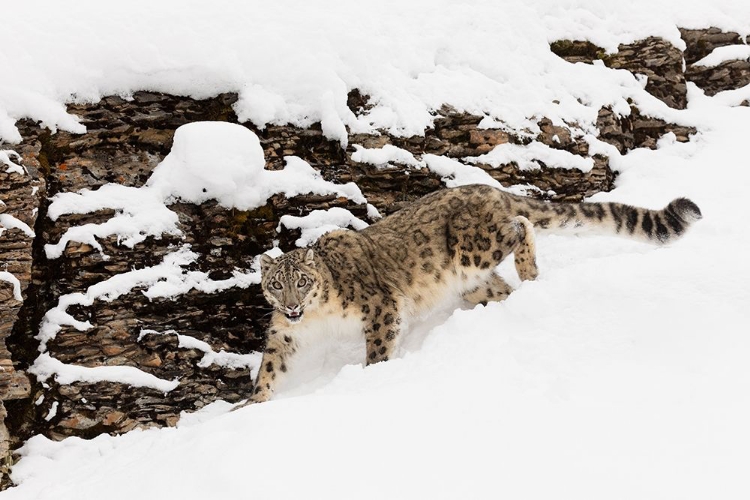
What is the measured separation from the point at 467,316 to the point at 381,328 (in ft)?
3.89

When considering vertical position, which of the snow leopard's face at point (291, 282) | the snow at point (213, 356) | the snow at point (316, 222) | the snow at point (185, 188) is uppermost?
the snow at point (185, 188)

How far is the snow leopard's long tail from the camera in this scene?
25.0 feet

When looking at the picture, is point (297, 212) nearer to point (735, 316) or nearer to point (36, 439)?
point (36, 439)

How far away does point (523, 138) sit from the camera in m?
10.1

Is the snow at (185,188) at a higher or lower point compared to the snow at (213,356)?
higher

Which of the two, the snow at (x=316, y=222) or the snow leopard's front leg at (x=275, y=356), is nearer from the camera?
the snow leopard's front leg at (x=275, y=356)

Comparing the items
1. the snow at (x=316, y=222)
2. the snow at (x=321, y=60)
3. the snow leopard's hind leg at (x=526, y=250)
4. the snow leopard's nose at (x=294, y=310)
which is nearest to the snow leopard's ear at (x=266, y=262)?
the snow leopard's nose at (x=294, y=310)

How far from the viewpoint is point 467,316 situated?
6461 mm

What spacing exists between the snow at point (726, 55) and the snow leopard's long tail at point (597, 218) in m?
7.33

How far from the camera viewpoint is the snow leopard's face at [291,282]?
7082mm

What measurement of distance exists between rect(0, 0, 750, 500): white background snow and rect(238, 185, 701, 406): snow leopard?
42cm

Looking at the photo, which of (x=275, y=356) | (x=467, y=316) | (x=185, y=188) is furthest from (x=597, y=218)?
(x=185, y=188)

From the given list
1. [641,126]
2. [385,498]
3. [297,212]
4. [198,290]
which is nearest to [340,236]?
[297,212]

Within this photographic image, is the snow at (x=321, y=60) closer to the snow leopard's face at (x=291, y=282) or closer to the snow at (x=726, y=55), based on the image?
the snow at (x=726, y=55)
